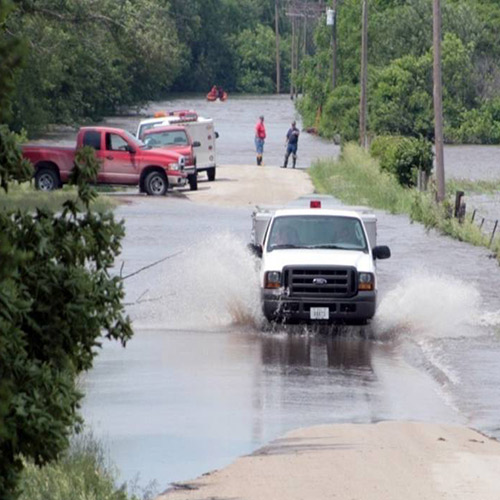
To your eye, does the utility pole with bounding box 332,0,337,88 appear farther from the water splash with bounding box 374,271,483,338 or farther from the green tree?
the green tree

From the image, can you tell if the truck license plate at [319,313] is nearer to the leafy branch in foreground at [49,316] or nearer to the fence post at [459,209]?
the leafy branch in foreground at [49,316]

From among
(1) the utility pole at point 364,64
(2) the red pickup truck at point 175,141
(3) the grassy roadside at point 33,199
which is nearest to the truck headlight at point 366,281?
(3) the grassy roadside at point 33,199

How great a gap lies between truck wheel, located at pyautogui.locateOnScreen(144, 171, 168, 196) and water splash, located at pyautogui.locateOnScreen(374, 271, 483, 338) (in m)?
22.3

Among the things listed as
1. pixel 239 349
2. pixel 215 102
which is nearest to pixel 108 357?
pixel 239 349

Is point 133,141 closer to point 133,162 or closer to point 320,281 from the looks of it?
point 133,162

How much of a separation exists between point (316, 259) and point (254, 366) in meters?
2.95

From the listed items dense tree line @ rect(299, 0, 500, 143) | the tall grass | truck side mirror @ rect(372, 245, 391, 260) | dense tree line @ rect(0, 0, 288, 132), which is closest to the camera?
the tall grass

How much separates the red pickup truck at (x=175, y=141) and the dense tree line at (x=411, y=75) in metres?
31.1

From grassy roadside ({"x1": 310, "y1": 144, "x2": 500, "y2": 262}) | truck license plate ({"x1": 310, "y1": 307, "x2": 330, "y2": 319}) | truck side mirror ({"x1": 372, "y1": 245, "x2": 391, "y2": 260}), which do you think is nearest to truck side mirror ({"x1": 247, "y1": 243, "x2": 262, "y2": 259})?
truck license plate ({"x1": 310, "y1": 307, "x2": 330, "y2": 319})

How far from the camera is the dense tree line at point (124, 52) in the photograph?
159ft

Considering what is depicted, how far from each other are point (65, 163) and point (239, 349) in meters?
24.3

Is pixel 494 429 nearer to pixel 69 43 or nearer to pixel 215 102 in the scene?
pixel 69 43

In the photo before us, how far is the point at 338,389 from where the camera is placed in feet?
53.4

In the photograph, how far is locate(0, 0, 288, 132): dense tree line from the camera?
4844cm
